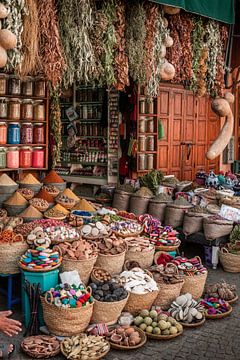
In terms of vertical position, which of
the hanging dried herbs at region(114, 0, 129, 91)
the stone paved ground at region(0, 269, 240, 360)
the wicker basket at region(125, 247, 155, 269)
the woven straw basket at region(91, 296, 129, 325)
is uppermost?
the hanging dried herbs at region(114, 0, 129, 91)

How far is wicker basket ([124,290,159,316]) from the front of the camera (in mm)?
4199

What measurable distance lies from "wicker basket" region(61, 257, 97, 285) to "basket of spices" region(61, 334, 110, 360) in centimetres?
60

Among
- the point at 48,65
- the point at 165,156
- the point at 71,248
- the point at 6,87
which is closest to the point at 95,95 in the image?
the point at 165,156

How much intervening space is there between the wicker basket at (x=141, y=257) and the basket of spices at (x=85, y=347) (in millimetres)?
1132

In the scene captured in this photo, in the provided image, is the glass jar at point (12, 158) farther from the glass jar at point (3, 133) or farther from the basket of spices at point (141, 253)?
the basket of spices at point (141, 253)

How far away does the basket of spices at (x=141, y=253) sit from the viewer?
4.82 m

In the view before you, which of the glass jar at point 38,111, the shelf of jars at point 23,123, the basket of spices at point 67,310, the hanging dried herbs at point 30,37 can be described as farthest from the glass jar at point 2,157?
the basket of spices at point 67,310

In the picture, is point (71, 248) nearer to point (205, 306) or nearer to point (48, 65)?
point (205, 306)

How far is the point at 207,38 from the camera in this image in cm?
625

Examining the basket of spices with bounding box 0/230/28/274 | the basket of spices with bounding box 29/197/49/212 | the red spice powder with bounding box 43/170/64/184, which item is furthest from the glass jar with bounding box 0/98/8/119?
the basket of spices with bounding box 0/230/28/274

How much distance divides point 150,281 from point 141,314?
325mm

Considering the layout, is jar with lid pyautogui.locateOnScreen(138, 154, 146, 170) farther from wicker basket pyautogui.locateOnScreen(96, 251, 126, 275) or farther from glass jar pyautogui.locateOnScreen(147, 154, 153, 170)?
wicker basket pyautogui.locateOnScreen(96, 251, 126, 275)

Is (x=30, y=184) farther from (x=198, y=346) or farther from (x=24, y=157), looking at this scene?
(x=198, y=346)

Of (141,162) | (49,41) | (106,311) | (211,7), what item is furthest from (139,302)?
(141,162)
